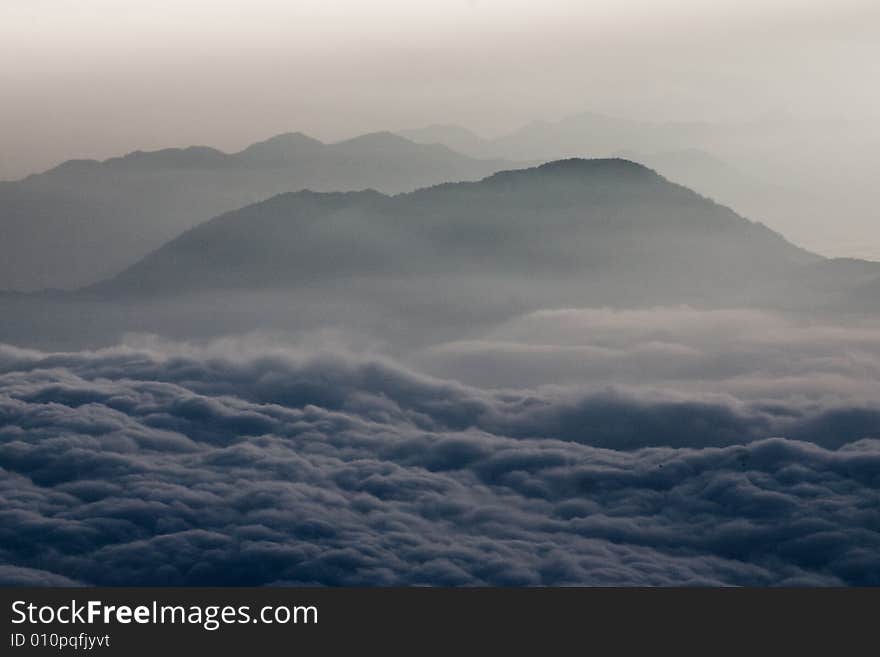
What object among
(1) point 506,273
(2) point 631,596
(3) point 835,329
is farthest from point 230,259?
(2) point 631,596

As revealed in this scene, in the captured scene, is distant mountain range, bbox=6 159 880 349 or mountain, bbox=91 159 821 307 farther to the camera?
mountain, bbox=91 159 821 307

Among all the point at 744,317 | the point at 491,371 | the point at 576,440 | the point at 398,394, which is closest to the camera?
the point at 576,440

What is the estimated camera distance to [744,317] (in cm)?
14412

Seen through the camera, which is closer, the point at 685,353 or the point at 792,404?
the point at 792,404

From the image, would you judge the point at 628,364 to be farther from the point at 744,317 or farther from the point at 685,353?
the point at 744,317

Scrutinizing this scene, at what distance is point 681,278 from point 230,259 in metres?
79.2

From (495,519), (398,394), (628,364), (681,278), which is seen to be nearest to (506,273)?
(681,278)

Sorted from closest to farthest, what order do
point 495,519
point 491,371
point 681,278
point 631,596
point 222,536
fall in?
point 631,596, point 222,536, point 495,519, point 491,371, point 681,278

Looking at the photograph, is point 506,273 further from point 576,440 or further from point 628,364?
point 576,440

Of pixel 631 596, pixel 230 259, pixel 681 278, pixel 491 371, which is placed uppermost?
pixel 230 259

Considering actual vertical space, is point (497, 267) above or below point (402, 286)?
above

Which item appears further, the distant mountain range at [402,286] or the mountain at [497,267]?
the mountain at [497,267]

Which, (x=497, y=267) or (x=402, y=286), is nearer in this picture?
(x=402, y=286)

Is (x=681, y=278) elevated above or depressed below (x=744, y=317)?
above
